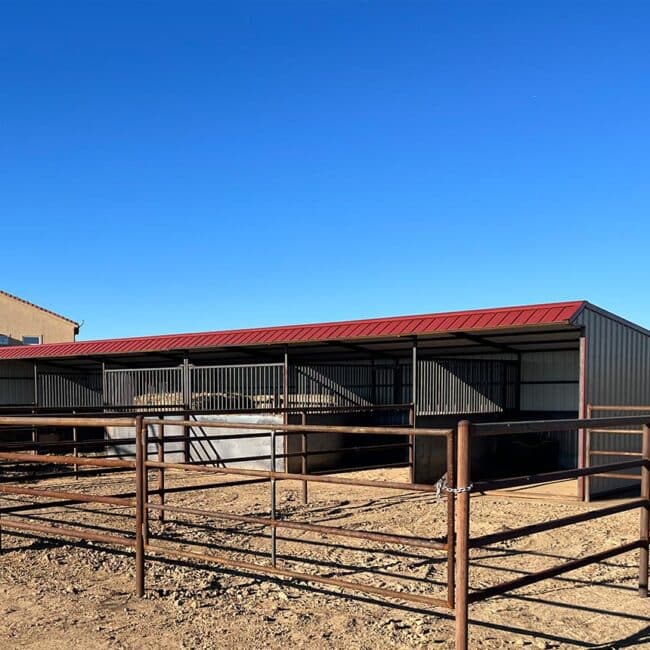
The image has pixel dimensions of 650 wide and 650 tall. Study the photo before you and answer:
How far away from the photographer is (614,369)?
11.5 metres

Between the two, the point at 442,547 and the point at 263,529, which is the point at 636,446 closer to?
the point at 263,529

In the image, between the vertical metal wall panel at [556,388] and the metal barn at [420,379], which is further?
the vertical metal wall panel at [556,388]

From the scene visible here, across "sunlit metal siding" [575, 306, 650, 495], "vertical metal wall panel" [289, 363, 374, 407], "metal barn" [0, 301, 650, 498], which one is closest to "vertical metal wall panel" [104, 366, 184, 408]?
"metal barn" [0, 301, 650, 498]

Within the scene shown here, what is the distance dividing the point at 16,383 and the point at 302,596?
738 inches

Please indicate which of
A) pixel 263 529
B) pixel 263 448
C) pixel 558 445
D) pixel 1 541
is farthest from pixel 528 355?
pixel 1 541

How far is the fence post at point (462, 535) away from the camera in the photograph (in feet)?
11.1

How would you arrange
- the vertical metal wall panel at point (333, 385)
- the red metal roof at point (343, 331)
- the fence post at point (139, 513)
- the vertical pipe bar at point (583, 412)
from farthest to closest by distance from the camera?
1. the vertical metal wall panel at point (333, 385)
2. the red metal roof at point (343, 331)
3. the vertical pipe bar at point (583, 412)
4. the fence post at point (139, 513)

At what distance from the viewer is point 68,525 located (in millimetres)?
7723

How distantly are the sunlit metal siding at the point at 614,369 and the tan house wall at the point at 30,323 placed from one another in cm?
2774

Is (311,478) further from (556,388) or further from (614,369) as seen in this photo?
(556,388)

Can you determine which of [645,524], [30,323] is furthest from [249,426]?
Answer: [30,323]

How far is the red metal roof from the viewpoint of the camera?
10555 mm

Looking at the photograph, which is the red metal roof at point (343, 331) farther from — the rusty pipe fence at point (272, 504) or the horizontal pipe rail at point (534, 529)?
the rusty pipe fence at point (272, 504)

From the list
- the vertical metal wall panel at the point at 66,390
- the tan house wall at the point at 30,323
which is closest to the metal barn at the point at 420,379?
A: the vertical metal wall panel at the point at 66,390
